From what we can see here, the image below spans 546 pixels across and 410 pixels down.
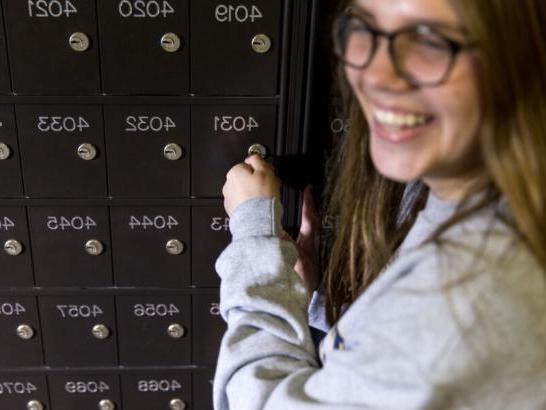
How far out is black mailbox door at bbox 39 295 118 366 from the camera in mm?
922

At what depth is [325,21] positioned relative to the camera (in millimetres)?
732

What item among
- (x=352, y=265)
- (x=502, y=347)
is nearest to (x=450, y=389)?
(x=502, y=347)

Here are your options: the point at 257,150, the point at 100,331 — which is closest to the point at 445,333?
the point at 257,150

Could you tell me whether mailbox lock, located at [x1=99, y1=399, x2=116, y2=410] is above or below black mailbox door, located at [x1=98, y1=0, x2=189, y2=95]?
below

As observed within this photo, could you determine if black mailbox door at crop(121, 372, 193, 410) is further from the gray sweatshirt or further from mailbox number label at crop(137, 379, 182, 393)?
the gray sweatshirt

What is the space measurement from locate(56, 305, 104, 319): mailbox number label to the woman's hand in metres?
0.29

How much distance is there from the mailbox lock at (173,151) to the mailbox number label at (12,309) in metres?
0.34

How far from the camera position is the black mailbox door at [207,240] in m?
0.86

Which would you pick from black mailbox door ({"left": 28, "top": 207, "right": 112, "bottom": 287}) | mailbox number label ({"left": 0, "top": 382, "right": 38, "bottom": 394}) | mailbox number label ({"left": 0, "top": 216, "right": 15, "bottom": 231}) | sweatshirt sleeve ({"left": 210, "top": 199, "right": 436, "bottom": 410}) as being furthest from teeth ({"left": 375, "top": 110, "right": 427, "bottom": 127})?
mailbox number label ({"left": 0, "top": 382, "right": 38, "bottom": 394})

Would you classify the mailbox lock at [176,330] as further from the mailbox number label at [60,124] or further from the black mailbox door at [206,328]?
the mailbox number label at [60,124]

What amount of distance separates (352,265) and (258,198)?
15 cm

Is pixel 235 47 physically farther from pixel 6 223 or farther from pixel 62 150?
pixel 6 223

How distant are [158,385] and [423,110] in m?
0.71

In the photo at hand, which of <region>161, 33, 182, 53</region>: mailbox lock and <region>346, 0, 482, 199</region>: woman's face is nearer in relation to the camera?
<region>346, 0, 482, 199</region>: woman's face
